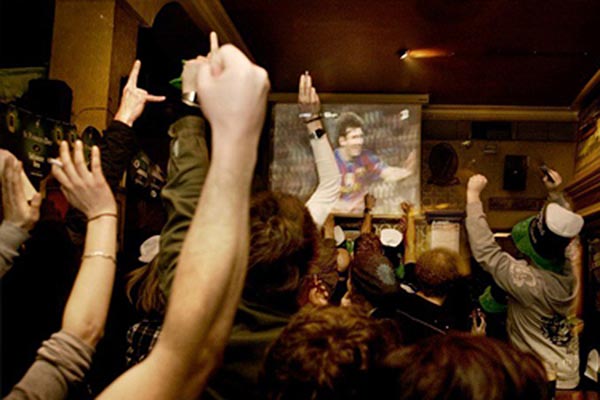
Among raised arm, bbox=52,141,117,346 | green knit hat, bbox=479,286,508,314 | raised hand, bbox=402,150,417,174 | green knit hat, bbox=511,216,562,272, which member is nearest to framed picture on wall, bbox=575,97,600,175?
raised hand, bbox=402,150,417,174

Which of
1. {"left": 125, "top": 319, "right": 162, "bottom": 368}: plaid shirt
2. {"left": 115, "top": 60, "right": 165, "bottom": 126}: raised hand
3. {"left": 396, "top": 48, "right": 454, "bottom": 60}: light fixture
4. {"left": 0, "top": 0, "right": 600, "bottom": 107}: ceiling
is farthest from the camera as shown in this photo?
{"left": 396, "top": 48, "right": 454, "bottom": 60}: light fixture

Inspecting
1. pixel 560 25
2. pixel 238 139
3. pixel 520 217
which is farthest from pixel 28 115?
pixel 520 217

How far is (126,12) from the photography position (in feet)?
11.7

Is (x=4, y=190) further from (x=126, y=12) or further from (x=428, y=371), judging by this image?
(x=126, y=12)

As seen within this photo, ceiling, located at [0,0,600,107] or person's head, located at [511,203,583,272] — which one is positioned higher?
ceiling, located at [0,0,600,107]

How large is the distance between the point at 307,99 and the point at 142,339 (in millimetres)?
864

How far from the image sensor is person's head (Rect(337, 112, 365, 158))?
6.08 m

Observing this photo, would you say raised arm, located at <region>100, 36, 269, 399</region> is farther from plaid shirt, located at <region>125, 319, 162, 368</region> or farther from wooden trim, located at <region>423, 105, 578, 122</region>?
wooden trim, located at <region>423, 105, 578, 122</region>

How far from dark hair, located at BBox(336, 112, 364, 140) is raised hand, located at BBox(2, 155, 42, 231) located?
5.18 m

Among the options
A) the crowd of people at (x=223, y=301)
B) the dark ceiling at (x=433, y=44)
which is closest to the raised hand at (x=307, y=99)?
the crowd of people at (x=223, y=301)

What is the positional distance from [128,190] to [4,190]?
237 cm

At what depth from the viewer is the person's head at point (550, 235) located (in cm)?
253

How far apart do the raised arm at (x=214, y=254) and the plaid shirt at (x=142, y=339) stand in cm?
82

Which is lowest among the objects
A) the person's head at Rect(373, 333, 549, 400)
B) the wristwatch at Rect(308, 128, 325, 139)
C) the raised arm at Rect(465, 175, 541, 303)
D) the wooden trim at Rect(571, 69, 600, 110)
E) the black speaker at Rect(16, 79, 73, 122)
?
the person's head at Rect(373, 333, 549, 400)
